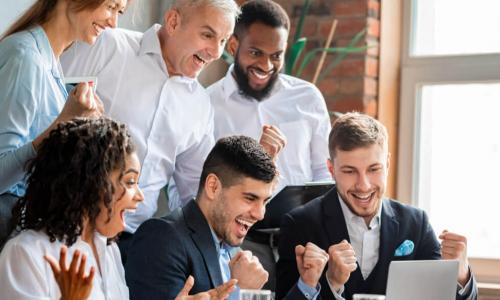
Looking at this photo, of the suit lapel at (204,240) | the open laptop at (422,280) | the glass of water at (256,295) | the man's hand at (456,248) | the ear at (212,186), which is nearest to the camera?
the glass of water at (256,295)

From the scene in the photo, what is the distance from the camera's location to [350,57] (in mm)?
4328

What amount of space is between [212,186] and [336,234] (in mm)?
495

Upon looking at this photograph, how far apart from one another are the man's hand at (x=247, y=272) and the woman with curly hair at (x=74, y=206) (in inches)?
11.4

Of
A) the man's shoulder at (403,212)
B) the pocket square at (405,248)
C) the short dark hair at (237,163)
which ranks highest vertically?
the short dark hair at (237,163)

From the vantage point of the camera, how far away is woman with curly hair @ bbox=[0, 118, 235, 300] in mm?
1967

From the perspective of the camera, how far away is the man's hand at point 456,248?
9.48 feet

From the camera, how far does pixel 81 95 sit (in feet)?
7.29

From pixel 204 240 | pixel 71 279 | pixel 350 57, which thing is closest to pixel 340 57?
pixel 350 57

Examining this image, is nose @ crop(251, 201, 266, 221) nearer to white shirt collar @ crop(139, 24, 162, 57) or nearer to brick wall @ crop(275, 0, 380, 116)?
white shirt collar @ crop(139, 24, 162, 57)

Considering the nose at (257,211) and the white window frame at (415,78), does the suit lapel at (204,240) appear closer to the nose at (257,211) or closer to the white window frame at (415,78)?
the nose at (257,211)

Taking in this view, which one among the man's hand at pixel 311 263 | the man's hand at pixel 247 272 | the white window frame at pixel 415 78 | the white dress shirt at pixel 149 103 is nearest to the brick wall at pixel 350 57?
the white window frame at pixel 415 78

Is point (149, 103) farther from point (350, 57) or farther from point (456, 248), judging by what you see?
point (350, 57)

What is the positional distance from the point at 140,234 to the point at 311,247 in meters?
0.49

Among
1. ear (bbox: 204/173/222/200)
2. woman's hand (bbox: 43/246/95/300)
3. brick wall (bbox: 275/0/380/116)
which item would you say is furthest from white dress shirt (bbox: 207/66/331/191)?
woman's hand (bbox: 43/246/95/300)
